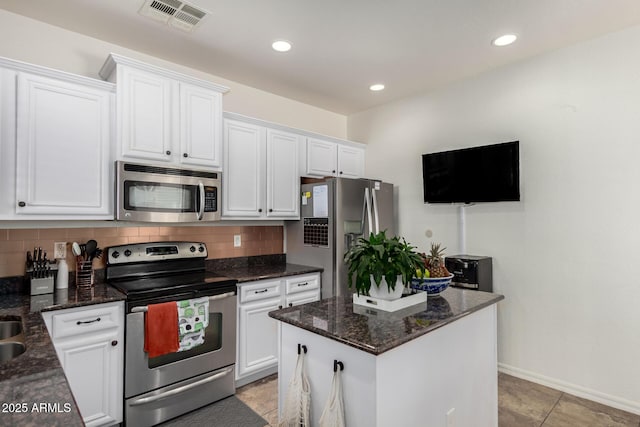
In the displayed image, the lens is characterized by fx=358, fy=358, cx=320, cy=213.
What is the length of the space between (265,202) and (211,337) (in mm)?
1311

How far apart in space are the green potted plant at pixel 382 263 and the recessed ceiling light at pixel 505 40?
1994 mm

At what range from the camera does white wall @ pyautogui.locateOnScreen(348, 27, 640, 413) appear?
264 centimetres

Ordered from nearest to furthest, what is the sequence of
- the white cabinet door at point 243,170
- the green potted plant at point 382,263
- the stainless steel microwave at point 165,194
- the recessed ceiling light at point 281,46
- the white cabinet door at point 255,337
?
the green potted plant at point 382,263, the stainless steel microwave at point 165,194, the recessed ceiling light at point 281,46, the white cabinet door at point 255,337, the white cabinet door at point 243,170

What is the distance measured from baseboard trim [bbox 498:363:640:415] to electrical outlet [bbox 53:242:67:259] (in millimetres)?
3730

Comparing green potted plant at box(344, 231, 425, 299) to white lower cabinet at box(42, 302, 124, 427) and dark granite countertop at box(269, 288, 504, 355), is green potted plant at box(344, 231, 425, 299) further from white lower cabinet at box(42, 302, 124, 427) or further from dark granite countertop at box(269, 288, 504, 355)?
white lower cabinet at box(42, 302, 124, 427)

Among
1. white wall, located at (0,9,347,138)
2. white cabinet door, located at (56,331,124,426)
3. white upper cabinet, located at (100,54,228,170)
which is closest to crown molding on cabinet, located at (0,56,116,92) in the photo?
white upper cabinet, located at (100,54,228,170)

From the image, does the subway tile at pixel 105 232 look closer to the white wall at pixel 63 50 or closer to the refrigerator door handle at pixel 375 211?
the white wall at pixel 63 50

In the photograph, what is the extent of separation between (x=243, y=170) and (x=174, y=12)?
1.34m

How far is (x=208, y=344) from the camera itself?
8.79 ft

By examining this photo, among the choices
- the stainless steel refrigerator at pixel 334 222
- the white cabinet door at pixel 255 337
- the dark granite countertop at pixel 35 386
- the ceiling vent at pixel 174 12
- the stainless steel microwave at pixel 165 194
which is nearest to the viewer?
the dark granite countertop at pixel 35 386

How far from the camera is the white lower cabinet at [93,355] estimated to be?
2.09 m

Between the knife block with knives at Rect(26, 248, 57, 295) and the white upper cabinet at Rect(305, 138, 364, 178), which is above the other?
the white upper cabinet at Rect(305, 138, 364, 178)

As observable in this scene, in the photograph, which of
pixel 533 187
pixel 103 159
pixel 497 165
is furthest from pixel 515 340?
pixel 103 159

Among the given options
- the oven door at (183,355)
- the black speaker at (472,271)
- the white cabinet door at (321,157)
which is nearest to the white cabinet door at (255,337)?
the oven door at (183,355)
